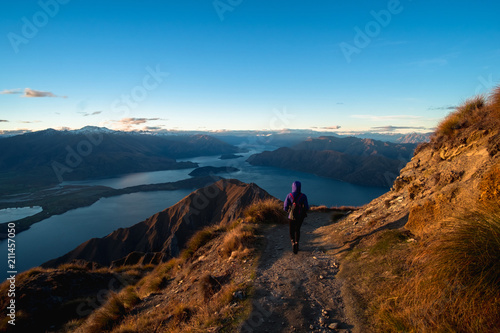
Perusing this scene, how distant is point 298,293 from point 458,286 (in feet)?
9.69

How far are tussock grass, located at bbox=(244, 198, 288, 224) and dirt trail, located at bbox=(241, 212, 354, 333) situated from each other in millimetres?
3772

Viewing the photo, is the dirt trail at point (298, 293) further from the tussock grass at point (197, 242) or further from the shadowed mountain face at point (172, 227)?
the shadowed mountain face at point (172, 227)

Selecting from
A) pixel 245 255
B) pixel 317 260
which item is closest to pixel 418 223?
pixel 317 260

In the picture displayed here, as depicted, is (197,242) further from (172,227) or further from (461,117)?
(172,227)

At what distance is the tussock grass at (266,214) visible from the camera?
12211mm

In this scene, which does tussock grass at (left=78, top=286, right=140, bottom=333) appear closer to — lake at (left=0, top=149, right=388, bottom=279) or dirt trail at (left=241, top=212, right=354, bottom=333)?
dirt trail at (left=241, top=212, right=354, bottom=333)

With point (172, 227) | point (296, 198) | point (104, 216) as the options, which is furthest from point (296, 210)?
point (104, 216)

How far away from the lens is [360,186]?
141750mm

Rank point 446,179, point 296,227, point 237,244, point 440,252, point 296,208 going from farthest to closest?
point 237,244
point 296,227
point 296,208
point 446,179
point 440,252

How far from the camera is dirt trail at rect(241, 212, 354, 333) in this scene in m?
4.15

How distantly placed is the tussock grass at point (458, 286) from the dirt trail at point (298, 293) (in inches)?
36.7

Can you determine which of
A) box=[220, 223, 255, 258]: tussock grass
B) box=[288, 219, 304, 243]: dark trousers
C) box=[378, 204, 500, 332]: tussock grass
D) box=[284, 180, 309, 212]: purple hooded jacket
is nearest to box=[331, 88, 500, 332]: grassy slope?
box=[378, 204, 500, 332]: tussock grass

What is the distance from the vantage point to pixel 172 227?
228ft

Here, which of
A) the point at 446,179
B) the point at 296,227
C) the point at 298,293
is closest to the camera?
the point at 298,293
